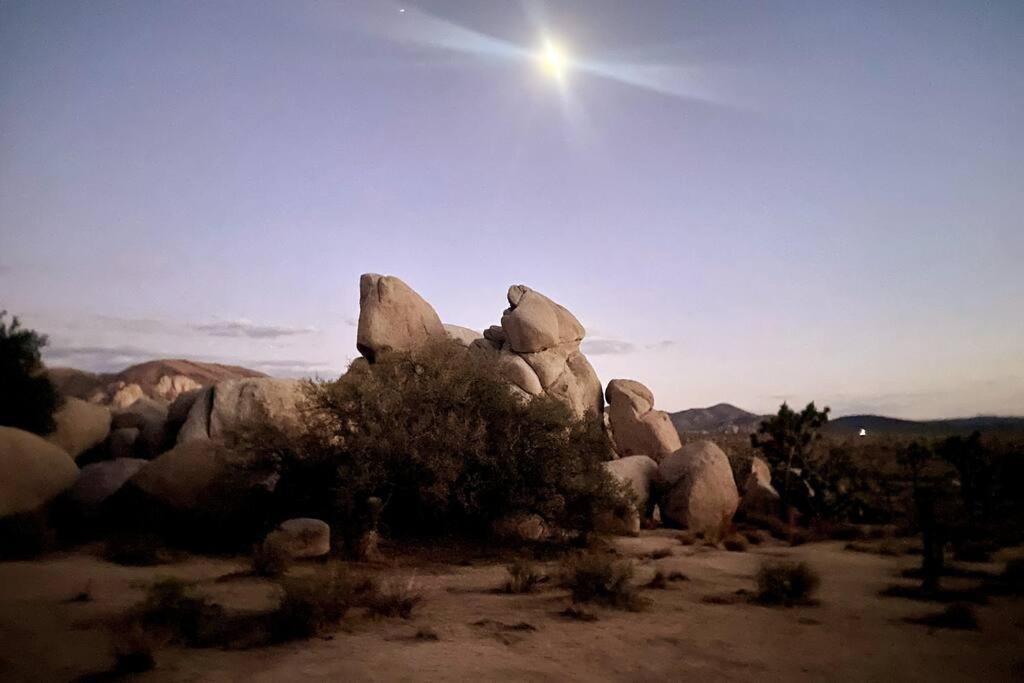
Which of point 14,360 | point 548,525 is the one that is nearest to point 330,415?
point 548,525

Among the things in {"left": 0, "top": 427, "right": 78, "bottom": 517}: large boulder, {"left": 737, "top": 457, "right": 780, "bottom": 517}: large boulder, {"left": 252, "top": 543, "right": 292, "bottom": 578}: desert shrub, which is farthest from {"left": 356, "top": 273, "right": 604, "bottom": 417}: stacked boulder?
{"left": 252, "top": 543, "right": 292, "bottom": 578}: desert shrub

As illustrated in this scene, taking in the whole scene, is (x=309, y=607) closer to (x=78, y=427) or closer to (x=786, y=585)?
(x=786, y=585)

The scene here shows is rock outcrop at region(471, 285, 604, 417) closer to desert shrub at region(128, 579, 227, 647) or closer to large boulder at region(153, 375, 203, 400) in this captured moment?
desert shrub at region(128, 579, 227, 647)

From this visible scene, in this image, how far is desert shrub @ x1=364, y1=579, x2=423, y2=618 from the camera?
8875mm

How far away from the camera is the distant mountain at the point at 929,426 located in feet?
67.8

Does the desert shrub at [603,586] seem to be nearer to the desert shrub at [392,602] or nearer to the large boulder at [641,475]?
the desert shrub at [392,602]

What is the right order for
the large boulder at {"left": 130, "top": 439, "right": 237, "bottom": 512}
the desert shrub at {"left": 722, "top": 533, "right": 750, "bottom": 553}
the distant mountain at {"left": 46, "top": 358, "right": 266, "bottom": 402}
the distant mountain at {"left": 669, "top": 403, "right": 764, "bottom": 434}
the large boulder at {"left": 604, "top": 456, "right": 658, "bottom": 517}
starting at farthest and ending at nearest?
the distant mountain at {"left": 669, "top": 403, "right": 764, "bottom": 434}
the distant mountain at {"left": 46, "top": 358, "right": 266, "bottom": 402}
the large boulder at {"left": 604, "top": 456, "right": 658, "bottom": 517}
the desert shrub at {"left": 722, "top": 533, "right": 750, "bottom": 553}
the large boulder at {"left": 130, "top": 439, "right": 237, "bottom": 512}

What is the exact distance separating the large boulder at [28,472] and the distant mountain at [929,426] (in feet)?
71.4

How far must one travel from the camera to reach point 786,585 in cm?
1048

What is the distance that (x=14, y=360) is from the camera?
20.3m

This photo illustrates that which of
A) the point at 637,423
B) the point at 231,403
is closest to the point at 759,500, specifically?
the point at 637,423

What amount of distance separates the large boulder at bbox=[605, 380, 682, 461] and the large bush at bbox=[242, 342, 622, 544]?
31.4 ft

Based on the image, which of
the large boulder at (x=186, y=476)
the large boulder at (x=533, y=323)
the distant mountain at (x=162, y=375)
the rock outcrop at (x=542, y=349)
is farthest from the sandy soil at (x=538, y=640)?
the distant mountain at (x=162, y=375)

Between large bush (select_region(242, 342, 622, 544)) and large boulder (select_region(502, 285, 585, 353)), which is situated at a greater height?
large boulder (select_region(502, 285, 585, 353))
